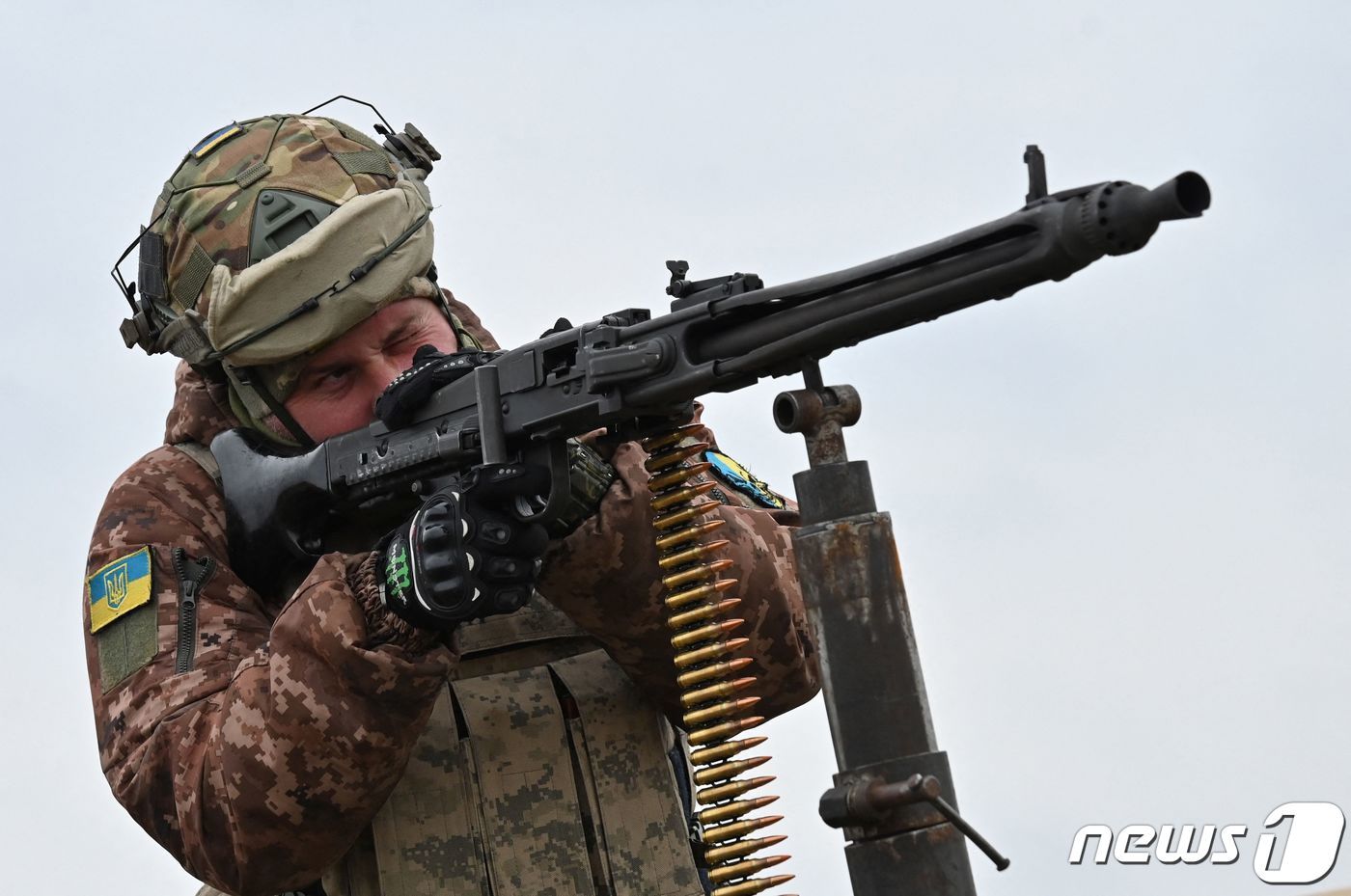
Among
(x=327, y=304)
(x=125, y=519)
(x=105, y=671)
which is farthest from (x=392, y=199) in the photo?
(x=105, y=671)

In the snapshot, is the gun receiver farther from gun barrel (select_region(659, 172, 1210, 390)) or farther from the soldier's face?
the soldier's face

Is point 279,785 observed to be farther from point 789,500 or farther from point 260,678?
point 789,500

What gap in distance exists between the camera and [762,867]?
545 centimetres

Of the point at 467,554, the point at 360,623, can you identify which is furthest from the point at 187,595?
Result: the point at 467,554

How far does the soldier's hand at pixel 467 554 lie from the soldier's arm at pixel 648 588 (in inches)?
16.7

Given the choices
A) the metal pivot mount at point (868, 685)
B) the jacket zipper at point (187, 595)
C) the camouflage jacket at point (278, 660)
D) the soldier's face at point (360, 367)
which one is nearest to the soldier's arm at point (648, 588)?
the camouflage jacket at point (278, 660)

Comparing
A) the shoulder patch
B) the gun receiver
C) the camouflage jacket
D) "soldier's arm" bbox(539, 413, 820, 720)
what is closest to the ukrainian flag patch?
the camouflage jacket

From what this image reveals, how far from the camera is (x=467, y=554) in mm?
5520

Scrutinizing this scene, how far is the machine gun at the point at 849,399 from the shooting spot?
4262 mm

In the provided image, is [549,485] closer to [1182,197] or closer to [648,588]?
[648,588]

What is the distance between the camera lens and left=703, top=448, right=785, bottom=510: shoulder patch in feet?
22.5

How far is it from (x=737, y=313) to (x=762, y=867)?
5.04 ft

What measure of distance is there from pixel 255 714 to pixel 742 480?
6.44ft

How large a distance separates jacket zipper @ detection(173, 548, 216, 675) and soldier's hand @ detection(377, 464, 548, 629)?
2.90 ft
